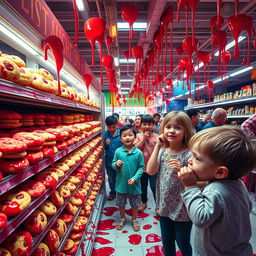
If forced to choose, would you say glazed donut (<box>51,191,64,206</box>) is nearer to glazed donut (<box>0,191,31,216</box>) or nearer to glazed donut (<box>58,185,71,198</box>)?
glazed donut (<box>58,185,71,198</box>)

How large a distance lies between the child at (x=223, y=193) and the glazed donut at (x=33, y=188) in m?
0.93

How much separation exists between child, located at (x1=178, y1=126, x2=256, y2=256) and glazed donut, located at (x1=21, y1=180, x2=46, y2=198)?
0.93 metres

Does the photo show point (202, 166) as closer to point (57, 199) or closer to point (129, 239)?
point (57, 199)

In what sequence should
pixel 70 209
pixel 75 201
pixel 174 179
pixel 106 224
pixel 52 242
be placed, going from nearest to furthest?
pixel 52 242, pixel 174 179, pixel 70 209, pixel 75 201, pixel 106 224

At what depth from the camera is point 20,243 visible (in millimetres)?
1050

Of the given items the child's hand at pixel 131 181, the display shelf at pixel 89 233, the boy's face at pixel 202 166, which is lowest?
the display shelf at pixel 89 233

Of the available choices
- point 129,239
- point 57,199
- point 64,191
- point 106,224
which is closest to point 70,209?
point 64,191

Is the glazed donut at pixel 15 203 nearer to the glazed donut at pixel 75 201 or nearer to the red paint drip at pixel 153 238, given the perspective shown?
the glazed donut at pixel 75 201

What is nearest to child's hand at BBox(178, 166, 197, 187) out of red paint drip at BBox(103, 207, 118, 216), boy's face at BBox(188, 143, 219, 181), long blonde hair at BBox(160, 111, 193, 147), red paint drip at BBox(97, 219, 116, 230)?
boy's face at BBox(188, 143, 219, 181)

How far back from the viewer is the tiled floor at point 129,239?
239 cm

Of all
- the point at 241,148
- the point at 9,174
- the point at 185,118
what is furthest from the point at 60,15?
the point at 241,148

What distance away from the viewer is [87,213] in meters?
2.43

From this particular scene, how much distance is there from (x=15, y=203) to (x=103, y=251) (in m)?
1.87

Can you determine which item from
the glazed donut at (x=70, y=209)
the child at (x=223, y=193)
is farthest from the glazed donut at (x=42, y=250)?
the child at (x=223, y=193)
